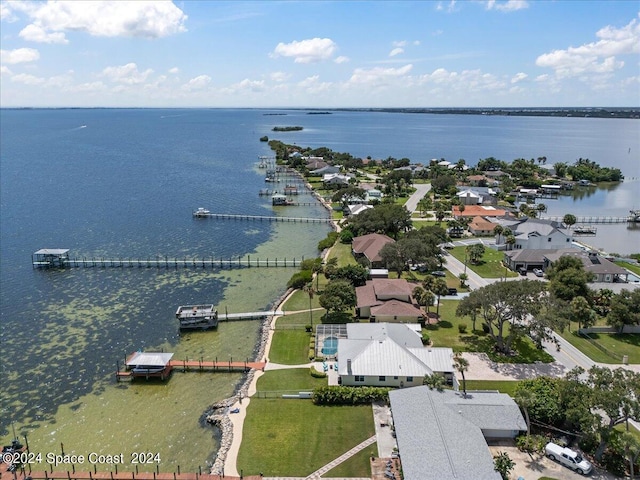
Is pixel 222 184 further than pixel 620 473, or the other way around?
pixel 222 184

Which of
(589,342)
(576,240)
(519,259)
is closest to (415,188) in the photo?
(576,240)

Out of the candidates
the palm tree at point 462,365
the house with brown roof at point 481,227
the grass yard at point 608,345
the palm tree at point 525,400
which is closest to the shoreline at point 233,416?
the palm tree at point 462,365

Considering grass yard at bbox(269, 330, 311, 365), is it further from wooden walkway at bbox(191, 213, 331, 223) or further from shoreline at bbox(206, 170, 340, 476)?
wooden walkway at bbox(191, 213, 331, 223)

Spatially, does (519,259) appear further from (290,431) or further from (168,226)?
(168,226)

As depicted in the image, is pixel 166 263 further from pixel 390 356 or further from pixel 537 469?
pixel 537 469

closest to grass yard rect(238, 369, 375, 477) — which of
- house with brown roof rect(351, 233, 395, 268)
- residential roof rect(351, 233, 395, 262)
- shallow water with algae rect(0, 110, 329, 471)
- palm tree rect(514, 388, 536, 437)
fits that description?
shallow water with algae rect(0, 110, 329, 471)

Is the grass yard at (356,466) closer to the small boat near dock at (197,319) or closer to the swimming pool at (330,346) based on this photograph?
the swimming pool at (330,346)
